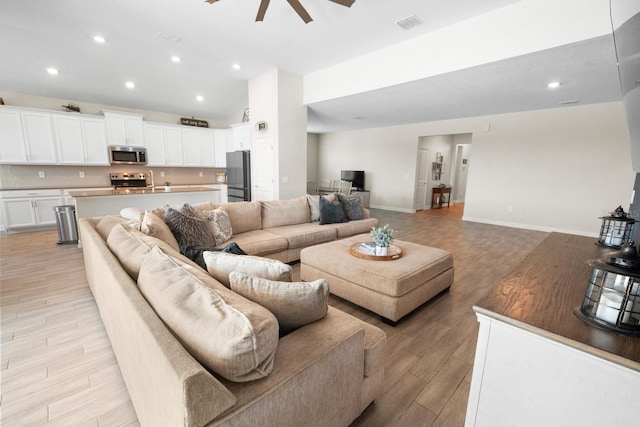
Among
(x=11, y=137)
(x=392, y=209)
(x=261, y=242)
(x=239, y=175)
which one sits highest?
(x=11, y=137)

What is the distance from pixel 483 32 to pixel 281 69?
3.13m

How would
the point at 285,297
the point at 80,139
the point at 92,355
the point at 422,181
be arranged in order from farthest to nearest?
1. the point at 422,181
2. the point at 80,139
3. the point at 92,355
4. the point at 285,297

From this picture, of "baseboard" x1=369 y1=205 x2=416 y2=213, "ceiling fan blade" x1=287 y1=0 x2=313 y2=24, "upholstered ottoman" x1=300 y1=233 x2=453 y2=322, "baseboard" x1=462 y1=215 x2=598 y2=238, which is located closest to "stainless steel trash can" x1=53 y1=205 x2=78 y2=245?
"upholstered ottoman" x1=300 y1=233 x2=453 y2=322

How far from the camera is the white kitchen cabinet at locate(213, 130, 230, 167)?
23.4 feet

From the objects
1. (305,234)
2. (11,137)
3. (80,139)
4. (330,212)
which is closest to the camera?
(305,234)

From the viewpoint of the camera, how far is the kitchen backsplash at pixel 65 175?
17.0 ft

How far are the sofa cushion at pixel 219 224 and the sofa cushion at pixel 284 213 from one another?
0.68m

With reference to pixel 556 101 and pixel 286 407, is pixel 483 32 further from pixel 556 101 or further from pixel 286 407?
pixel 286 407

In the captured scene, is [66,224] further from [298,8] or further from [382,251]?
[382,251]

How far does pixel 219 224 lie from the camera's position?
10.2 ft

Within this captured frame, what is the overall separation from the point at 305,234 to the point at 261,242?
0.65 meters

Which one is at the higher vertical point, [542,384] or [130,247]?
[130,247]

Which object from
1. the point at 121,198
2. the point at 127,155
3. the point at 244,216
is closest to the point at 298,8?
the point at 244,216

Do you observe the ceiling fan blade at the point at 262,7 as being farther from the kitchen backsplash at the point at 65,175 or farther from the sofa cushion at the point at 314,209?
the kitchen backsplash at the point at 65,175
